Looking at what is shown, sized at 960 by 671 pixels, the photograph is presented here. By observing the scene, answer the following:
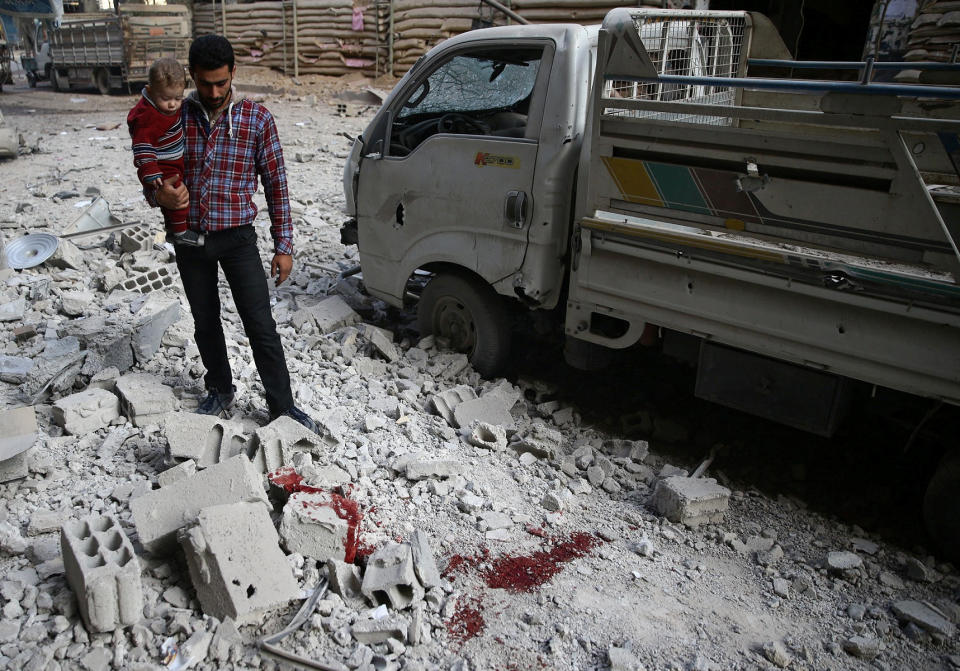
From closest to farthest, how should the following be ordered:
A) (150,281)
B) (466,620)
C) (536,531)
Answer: (466,620)
(536,531)
(150,281)

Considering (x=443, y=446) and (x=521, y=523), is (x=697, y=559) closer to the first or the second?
(x=521, y=523)

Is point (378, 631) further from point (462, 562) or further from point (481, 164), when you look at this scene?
point (481, 164)

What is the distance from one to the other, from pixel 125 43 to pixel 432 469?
20.1 m

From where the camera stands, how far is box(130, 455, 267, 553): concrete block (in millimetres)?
3002

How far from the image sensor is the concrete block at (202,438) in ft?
11.9

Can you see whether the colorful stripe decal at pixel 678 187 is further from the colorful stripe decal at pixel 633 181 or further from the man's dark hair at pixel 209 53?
the man's dark hair at pixel 209 53

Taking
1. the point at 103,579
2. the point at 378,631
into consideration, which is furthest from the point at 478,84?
the point at 103,579

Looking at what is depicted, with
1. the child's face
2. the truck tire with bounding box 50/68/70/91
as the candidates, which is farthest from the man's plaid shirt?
the truck tire with bounding box 50/68/70/91

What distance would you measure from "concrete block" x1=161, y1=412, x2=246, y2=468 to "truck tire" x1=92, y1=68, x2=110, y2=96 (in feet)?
67.9

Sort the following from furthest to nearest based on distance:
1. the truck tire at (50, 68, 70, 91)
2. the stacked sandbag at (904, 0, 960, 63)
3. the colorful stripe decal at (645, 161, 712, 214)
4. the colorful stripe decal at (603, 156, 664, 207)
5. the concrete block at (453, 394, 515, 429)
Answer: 1. the truck tire at (50, 68, 70, 91)
2. the stacked sandbag at (904, 0, 960, 63)
3. the concrete block at (453, 394, 515, 429)
4. the colorful stripe decal at (603, 156, 664, 207)
5. the colorful stripe decal at (645, 161, 712, 214)

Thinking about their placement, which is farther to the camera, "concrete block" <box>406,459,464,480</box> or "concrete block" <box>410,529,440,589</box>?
"concrete block" <box>406,459,464,480</box>

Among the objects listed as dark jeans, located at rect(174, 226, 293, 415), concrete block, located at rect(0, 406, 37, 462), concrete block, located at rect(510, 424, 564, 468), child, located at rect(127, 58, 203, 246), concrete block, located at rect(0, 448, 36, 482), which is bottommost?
concrete block, located at rect(510, 424, 564, 468)

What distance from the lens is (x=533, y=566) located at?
10.7 ft

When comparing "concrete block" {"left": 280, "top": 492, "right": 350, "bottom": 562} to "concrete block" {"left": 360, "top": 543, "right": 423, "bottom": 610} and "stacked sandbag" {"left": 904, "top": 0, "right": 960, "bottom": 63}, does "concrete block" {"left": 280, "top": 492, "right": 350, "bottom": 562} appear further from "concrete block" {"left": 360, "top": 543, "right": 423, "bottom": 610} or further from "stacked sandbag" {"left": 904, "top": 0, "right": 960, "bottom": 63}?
"stacked sandbag" {"left": 904, "top": 0, "right": 960, "bottom": 63}
